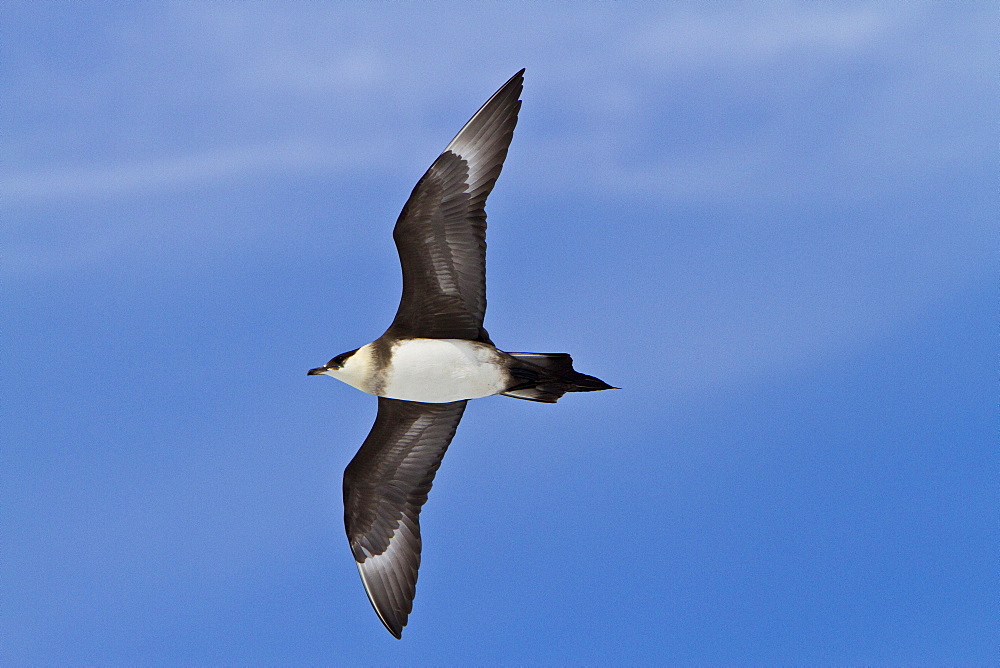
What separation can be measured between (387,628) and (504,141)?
507 cm

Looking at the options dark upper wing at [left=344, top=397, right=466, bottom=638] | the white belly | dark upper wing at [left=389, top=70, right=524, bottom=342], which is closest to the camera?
dark upper wing at [left=389, top=70, right=524, bottom=342]

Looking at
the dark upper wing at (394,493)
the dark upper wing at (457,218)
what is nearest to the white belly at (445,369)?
the dark upper wing at (457,218)

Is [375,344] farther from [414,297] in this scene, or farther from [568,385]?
[568,385]

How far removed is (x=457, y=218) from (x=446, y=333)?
3.68 feet

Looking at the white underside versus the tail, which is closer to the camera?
the tail

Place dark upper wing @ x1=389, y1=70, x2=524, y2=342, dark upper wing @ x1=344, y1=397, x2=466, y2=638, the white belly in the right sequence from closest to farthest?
dark upper wing @ x1=389, y1=70, x2=524, y2=342
the white belly
dark upper wing @ x1=344, y1=397, x2=466, y2=638

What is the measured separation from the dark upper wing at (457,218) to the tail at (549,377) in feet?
2.34

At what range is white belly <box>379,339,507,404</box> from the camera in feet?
34.3

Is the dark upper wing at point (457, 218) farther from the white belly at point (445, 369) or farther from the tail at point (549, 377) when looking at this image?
the tail at point (549, 377)

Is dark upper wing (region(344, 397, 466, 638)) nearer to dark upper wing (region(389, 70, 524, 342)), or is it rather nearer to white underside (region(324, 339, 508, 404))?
white underside (region(324, 339, 508, 404))

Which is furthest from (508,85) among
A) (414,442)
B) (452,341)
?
(414,442)

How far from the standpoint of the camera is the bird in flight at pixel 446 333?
404 inches

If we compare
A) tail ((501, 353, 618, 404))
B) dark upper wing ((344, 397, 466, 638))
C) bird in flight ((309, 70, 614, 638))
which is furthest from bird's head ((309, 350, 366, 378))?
tail ((501, 353, 618, 404))

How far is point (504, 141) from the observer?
10344 millimetres
